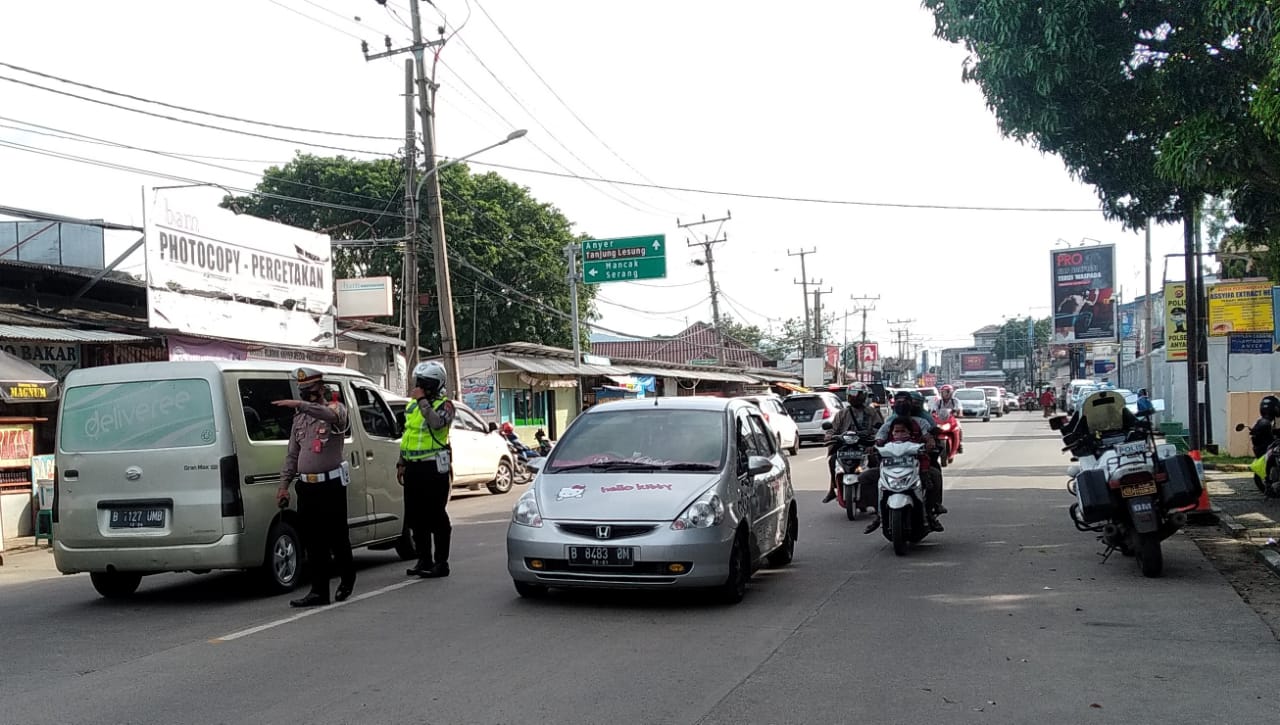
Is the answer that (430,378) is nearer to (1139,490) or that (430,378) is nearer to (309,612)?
(309,612)

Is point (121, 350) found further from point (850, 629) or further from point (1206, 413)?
point (1206, 413)

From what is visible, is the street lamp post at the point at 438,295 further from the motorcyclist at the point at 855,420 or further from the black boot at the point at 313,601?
the black boot at the point at 313,601

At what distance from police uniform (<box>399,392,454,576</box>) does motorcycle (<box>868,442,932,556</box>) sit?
14.3ft

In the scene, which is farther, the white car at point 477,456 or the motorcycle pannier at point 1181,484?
the white car at point 477,456

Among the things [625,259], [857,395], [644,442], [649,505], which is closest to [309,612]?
[649,505]

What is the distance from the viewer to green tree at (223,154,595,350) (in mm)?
41188

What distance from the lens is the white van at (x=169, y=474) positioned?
8.55 metres

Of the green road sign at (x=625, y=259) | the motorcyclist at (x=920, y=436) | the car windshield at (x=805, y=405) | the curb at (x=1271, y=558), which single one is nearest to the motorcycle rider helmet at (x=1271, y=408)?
the curb at (x=1271, y=558)

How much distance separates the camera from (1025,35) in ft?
39.1

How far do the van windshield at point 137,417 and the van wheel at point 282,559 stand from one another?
3.25 feet

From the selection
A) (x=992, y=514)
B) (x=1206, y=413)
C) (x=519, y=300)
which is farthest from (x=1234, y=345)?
(x=519, y=300)

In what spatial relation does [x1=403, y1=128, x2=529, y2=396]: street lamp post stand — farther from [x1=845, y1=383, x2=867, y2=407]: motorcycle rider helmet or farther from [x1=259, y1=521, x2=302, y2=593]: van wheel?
[x1=259, y1=521, x2=302, y2=593]: van wheel

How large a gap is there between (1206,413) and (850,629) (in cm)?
2234

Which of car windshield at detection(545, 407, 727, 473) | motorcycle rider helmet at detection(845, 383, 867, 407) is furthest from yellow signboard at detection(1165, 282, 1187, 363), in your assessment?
car windshield at detection(545, 407, 727, 473)
